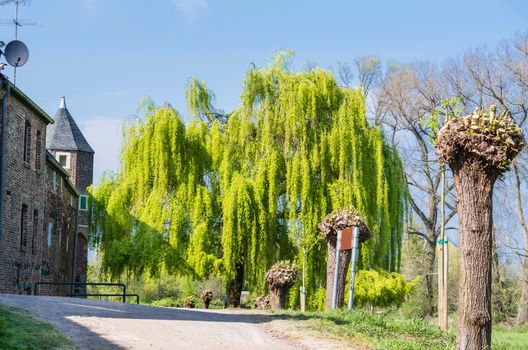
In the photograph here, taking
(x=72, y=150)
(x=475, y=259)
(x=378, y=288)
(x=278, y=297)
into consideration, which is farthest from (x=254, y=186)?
(x=72, y=150)

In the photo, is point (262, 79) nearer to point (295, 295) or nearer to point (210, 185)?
point (210, 185)

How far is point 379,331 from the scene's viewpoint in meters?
14.1

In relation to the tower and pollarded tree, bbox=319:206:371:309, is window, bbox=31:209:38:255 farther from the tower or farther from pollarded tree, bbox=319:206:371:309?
the tower

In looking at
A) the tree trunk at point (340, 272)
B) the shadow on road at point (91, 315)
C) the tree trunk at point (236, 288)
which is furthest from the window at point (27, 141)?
the tree trunk at point (340, 272)

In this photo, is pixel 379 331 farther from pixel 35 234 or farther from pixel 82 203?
pixel 82 203

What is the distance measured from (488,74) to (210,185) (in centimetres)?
1381

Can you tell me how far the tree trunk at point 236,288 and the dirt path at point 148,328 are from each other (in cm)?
1222

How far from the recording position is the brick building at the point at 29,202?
24734 millimetres

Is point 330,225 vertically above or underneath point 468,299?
above

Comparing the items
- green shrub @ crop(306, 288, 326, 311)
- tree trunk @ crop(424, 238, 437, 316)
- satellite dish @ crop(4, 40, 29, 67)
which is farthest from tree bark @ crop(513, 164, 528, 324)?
satellite dish @ crop(4, 40, 29, 67)

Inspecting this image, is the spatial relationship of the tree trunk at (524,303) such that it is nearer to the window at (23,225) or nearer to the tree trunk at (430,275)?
the tree trunk at (430,275)

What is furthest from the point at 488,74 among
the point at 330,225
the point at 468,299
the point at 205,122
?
the point at 468,299

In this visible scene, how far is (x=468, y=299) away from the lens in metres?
12.2

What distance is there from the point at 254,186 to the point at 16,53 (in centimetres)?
882
